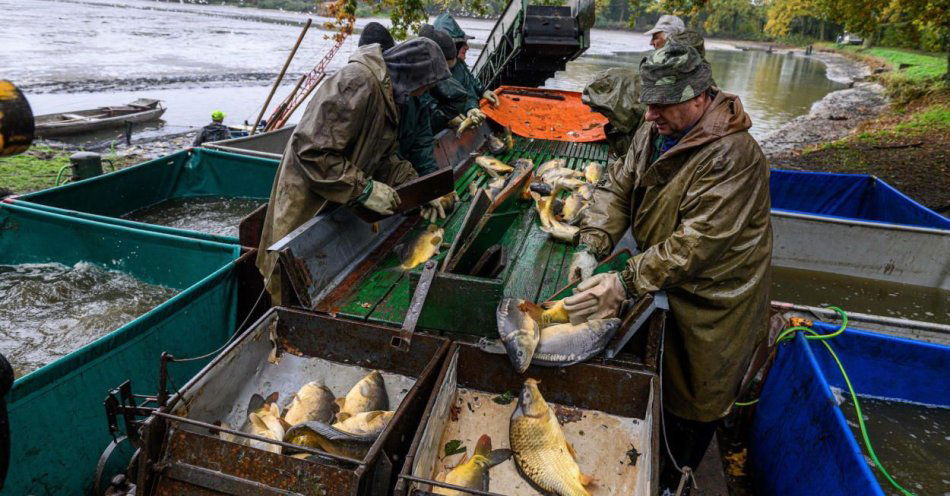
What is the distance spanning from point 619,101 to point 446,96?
208cm

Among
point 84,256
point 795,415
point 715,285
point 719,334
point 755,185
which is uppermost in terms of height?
point 755,185

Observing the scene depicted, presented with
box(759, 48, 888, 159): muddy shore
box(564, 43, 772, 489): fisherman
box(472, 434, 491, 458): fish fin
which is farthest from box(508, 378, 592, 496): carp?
box(759, 48, 888, 159): muddy shore

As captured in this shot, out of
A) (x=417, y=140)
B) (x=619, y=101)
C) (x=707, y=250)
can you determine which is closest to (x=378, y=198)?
(x=417, y=140)

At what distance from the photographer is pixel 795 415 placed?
3.81 meters

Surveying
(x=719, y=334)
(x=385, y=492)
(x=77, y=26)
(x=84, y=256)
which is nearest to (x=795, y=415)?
(x=719, y=334)

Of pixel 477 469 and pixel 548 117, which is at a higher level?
pixel 548 117

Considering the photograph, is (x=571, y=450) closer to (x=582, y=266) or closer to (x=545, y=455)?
(x=545, y=455)

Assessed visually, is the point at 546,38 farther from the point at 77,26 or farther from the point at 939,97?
the point at 77,26

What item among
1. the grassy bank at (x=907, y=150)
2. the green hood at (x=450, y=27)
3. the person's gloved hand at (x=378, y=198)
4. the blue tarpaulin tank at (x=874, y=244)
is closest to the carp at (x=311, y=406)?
the person's gloved hand at (x=378, y=198)

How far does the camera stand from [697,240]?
112 inches

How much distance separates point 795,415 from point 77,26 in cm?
4823

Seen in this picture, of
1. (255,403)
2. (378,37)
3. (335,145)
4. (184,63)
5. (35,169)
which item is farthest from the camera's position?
(184,63)

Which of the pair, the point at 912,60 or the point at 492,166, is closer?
the point at 492,166

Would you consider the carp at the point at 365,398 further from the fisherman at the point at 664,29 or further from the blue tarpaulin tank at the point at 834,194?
the blue tarpaulin tank at the point at 834,194
